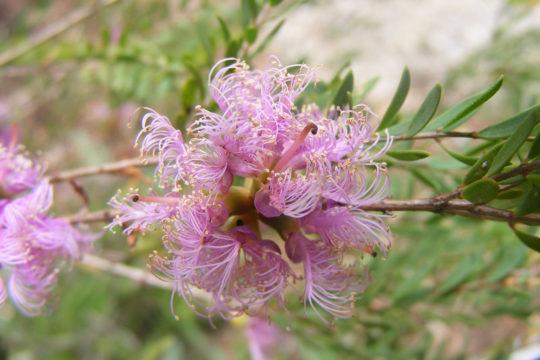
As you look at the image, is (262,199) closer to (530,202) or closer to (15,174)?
(530,202)

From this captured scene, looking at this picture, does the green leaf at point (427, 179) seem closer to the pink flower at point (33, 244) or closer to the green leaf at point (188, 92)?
the green leaf at point (188, 92)

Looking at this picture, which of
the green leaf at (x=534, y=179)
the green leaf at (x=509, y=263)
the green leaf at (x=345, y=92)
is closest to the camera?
the green leaf at (x=534, y=179)

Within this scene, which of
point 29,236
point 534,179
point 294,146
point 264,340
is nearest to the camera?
point 534,179

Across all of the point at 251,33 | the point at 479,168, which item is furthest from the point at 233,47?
the point at 479,168

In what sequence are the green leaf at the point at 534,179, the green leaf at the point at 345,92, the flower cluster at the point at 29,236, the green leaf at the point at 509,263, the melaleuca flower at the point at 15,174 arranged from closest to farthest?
the green leaf at the point at 534,179, the green leaf at the point at 345,92, the flower cluster at the point at 29,236, the melaleuca flower at the point at 15,174, the green leaf at the point at 509,263

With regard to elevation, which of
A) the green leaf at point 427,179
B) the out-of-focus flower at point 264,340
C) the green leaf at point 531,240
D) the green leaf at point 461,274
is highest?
the green leaf at point 531,240

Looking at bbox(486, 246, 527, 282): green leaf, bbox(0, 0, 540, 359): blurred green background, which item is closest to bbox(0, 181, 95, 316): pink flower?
bbox(0, 0, 540, 359): blurred green background

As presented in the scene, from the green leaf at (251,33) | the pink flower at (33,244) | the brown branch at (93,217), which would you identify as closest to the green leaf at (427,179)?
the green leaf at (251,33)

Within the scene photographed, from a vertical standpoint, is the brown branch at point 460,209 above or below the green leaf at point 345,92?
below
